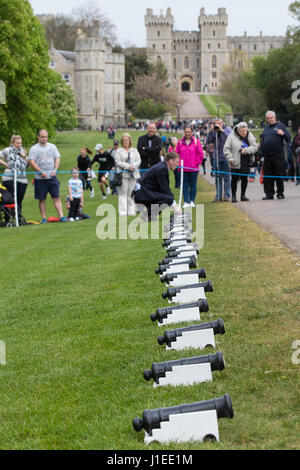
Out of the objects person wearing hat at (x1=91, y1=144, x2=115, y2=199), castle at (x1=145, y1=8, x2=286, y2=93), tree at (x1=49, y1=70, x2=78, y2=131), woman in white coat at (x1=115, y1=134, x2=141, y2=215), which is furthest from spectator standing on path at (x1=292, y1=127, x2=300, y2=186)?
castle at (x1=145, y1=8, x2=286, y2=93)

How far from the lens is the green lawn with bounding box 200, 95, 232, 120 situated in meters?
134

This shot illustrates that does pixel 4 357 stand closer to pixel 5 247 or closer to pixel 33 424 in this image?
pixel 33 424

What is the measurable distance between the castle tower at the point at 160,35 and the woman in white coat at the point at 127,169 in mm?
180400

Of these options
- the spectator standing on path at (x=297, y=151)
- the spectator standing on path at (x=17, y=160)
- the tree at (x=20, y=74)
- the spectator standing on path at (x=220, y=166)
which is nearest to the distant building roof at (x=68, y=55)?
the tree at (x=20, y=74)

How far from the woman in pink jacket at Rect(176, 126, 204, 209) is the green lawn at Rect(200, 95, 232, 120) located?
4356 inches

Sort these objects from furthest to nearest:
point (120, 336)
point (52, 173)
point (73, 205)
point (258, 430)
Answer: point (73, 205)
point (52, 173)
point (120, 336)
point (258, 430)

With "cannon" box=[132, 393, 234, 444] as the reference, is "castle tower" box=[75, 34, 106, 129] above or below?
above

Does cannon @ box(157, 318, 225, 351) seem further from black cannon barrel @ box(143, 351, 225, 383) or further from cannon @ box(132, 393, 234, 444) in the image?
cannon @ box(132, 393, 234, 444)

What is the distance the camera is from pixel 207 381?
16.4 feet

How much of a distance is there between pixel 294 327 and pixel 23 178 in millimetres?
13083

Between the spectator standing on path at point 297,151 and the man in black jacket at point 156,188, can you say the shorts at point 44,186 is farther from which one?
the spectator standing on path at point 297,151

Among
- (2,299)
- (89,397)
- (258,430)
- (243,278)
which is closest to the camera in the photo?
(258,430)

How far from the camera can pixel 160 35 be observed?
19588cm

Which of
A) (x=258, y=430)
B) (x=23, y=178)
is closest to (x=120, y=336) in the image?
(x=258, y=430)
